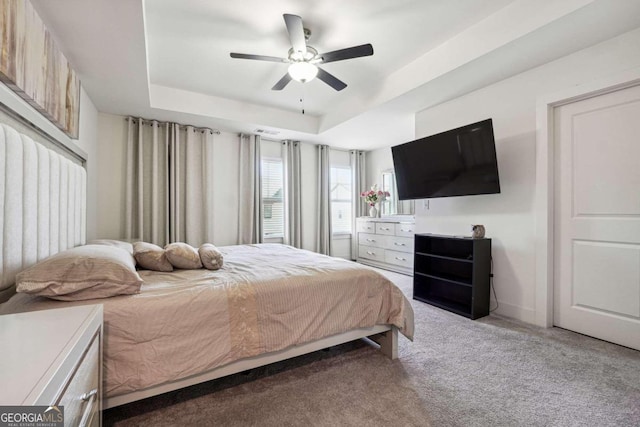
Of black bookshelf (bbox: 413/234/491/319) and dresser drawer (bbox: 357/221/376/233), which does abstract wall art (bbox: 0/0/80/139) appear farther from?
dresser drawer (bbox: 357/221/376/233)

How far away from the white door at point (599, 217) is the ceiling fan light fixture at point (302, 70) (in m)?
2.29

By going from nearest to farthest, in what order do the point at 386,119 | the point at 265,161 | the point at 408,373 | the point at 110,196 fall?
the point at 408,373 → the point at 110,196 → the point at 386,119 → the point at 265,161

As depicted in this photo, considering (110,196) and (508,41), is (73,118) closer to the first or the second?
(110,196)

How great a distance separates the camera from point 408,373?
186 cm

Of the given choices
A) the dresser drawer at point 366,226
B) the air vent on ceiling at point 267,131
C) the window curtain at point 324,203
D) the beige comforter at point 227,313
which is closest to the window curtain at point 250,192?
the air vent on ceiling at point 267,131

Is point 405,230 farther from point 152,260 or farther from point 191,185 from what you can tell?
point 152,260

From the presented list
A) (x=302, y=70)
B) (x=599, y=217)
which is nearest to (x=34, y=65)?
(x=302, y=70)

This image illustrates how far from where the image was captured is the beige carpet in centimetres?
146

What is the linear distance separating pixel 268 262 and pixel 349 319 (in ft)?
2.73

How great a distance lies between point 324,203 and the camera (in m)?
5.47

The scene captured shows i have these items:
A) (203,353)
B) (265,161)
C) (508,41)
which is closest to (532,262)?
(508,41)

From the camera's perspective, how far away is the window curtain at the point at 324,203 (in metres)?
5.44

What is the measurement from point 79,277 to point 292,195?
384 cm

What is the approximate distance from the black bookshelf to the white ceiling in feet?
5.70
